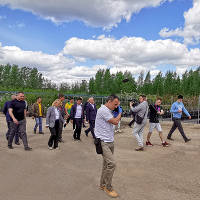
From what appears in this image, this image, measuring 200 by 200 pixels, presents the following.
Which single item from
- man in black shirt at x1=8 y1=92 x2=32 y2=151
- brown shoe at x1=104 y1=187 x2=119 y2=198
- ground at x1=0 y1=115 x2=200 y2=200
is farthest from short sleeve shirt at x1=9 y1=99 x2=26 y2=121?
brown shoe at x1=104 y1=187 x2=119 y2=198

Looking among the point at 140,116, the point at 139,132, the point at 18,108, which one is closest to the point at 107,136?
the point at 140,116

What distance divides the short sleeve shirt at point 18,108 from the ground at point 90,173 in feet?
3.37

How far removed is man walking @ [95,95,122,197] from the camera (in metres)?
3.67

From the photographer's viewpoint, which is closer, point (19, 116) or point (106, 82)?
point (19, 116)

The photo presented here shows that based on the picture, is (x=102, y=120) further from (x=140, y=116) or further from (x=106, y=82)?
(x=106, y=82)

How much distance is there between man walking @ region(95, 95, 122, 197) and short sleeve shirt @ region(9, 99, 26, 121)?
3.36 m

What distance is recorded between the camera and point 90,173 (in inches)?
186

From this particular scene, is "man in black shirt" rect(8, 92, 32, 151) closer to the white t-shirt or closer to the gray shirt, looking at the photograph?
the white t-shirt

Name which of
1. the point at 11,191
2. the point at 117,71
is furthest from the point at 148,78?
the point at 11,191

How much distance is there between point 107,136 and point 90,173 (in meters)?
1.41

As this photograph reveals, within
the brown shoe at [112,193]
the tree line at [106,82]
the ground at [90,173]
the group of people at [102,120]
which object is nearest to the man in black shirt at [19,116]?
the group of people at [102,120]

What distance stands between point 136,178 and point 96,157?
172cm

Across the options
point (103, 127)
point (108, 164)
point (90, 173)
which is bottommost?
point (90, 173)

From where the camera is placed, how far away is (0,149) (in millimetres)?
6312
